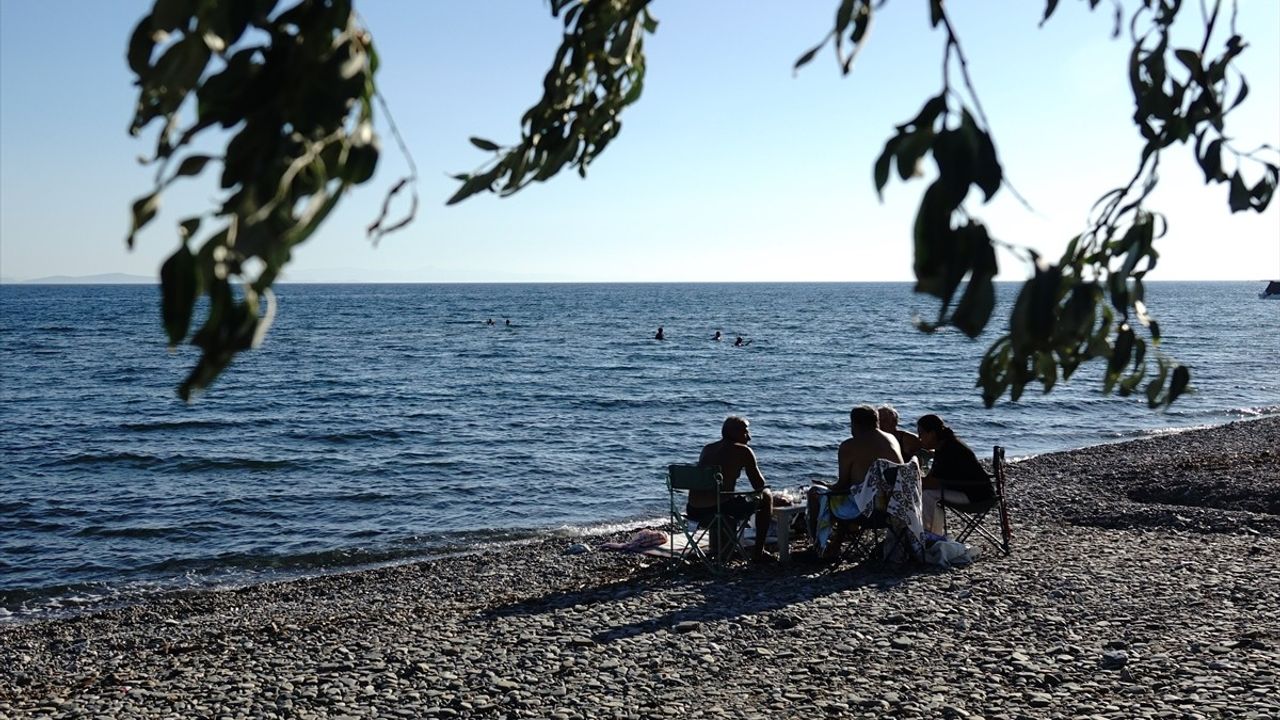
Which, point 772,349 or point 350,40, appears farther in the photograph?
point 772,349

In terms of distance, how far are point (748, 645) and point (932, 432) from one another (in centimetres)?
323

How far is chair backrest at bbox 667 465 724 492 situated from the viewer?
954 cm

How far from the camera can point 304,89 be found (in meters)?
1.51

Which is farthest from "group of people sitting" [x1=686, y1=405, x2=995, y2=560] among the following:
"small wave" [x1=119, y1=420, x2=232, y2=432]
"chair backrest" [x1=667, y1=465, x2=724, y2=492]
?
"small wave" [x1=119, y1=420, x2=232, y2=432]

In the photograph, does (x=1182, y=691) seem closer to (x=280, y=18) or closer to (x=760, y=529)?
(x=760, y=529)

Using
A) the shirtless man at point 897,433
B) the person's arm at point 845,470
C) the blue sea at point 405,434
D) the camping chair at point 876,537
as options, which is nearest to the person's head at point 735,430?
the person's arm at point 845,470

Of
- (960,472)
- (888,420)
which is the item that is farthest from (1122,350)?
(888,420)

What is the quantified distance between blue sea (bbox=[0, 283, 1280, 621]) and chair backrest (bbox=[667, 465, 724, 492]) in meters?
6.27

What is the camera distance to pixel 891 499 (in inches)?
365

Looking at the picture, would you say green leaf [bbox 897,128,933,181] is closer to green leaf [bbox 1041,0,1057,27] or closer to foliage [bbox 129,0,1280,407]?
foliage [bbox 129,0,1280,407]

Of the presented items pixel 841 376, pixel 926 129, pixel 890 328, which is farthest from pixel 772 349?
pixel 926 129

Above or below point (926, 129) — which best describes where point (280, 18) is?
above

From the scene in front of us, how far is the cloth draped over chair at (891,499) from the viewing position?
9109 mm

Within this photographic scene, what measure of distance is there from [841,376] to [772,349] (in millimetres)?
14602
